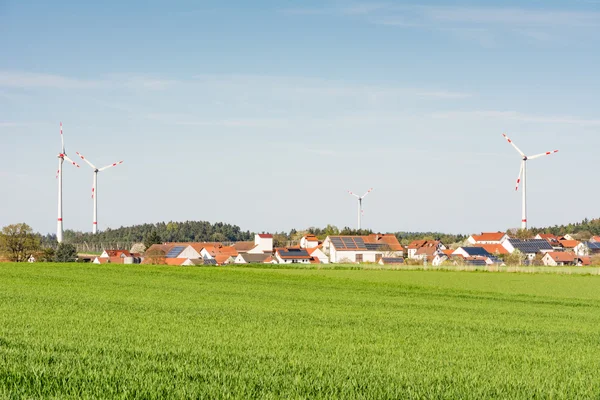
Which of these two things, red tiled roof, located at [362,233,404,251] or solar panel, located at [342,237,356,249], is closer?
solar panel, located at [342,237,356,249]

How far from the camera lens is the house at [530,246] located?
173m

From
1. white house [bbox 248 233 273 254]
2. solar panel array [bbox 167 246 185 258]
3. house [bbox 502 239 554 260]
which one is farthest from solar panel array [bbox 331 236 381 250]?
house [bbox 502 239 554 260]

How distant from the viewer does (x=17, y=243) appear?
374 feet

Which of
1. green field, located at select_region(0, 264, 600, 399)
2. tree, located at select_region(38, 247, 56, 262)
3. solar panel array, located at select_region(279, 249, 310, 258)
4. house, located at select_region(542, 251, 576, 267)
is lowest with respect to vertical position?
house, located at select_region(542, 251, 576, 267)

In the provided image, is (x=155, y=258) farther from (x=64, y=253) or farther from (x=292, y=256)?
(x=292, y=256)

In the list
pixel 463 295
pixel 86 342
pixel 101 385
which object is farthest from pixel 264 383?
pixel 463 295

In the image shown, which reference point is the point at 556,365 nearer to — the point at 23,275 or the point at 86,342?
the point at 86,342

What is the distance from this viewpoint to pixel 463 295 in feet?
161

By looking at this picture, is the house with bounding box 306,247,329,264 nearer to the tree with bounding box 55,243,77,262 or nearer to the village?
the village

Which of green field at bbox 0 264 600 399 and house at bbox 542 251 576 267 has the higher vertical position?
green field at bbox 0 264 600 399

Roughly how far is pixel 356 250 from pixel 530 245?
46.0 m

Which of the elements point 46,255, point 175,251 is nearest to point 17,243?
point 46,255

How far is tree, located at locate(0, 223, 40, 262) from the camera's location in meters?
113

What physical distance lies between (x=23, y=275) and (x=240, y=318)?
2860 centimetres
